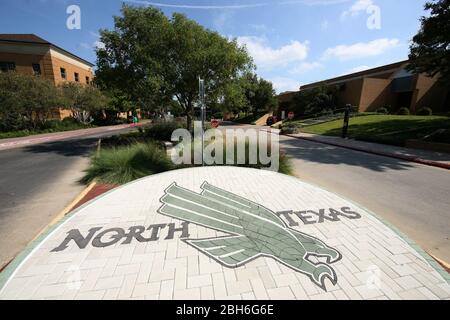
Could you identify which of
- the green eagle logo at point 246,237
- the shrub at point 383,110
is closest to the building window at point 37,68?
the green eagle logo at point 246,237

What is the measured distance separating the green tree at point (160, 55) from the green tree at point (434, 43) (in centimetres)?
1127

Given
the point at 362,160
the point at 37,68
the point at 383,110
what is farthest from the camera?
the point at 383,110

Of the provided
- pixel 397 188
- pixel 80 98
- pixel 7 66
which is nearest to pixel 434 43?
pixel 397 188

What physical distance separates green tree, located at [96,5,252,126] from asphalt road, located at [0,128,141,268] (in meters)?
4.79

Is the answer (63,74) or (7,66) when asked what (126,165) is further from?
(63,74)

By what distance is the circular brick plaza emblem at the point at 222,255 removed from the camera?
8.10ft

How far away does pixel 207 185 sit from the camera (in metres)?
5.82

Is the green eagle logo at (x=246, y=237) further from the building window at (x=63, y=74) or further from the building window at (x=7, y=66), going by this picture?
the building window at (x=63, y=74)

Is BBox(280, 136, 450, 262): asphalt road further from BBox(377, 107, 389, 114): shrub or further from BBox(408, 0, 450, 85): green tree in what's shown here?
BBox(377, 107, 389, 114): shrub

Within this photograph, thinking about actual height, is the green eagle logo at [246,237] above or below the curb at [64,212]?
above

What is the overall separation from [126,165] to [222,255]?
4.97 metres

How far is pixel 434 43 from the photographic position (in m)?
13.6

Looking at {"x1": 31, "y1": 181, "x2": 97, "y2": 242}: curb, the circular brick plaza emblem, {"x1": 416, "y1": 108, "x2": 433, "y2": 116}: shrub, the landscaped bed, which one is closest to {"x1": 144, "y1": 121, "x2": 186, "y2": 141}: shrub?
the landscaped bed

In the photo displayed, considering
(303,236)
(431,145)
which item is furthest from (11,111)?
(431,145)
